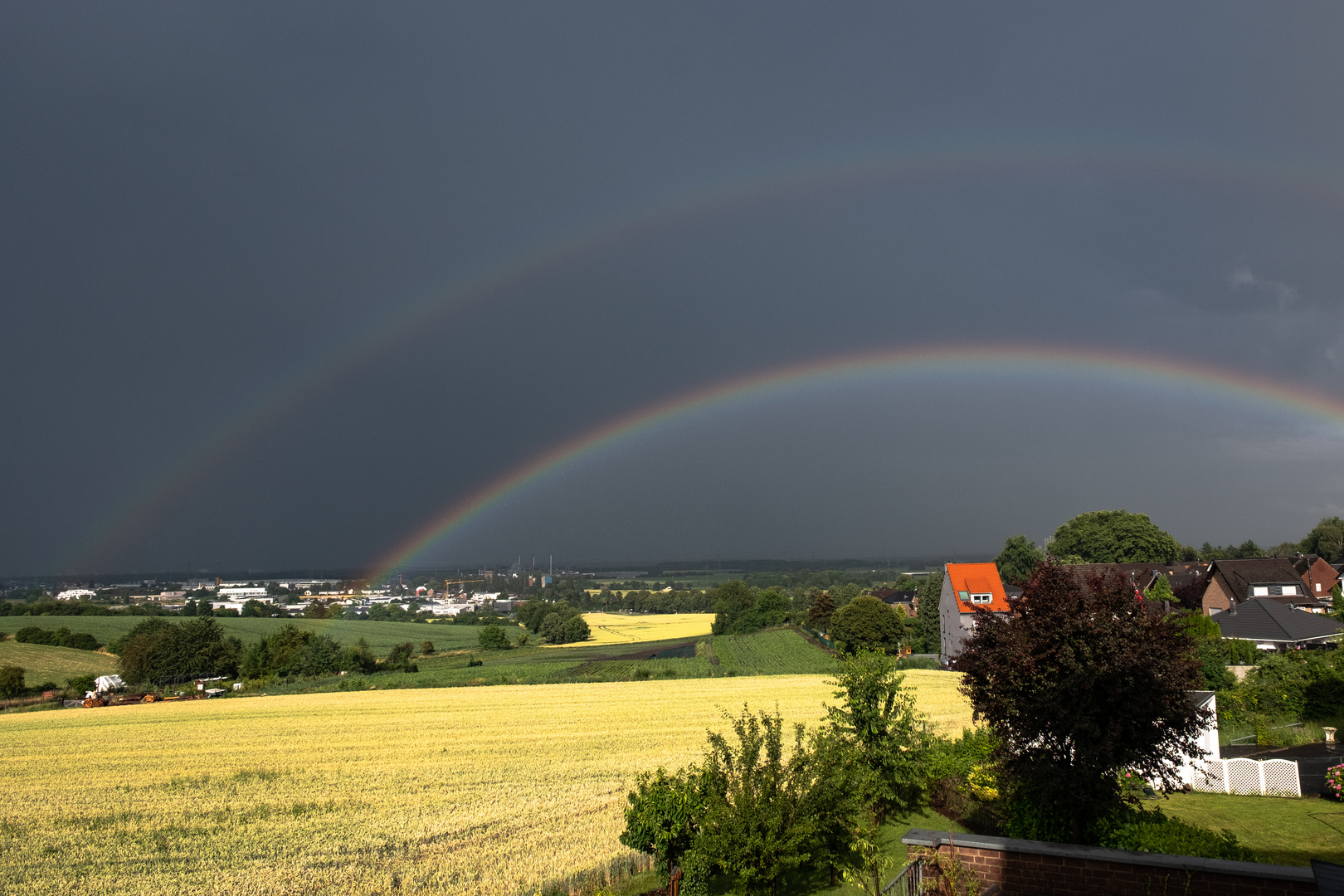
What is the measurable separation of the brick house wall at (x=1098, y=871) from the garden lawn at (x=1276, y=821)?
268 cm

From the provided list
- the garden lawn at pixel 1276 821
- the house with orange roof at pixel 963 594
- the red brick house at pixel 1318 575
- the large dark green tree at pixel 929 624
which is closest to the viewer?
the garden lawn at pixel 1276 821

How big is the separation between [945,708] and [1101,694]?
27.8m

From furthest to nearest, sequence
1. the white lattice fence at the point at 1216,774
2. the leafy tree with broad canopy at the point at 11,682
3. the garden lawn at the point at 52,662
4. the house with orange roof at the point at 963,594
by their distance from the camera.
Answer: the house with orange roof at the point at 963,594, the garden lawn at the point at 52,662, the leafy tree with broad canopy at the point at 11,682, the white lattice fence at the point at 1216,774

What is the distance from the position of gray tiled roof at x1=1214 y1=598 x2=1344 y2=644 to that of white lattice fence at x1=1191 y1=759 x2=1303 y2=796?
119 ft

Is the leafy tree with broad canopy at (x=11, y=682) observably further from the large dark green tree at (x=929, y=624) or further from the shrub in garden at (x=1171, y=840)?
the large dark green tree at (x=929, y=624)

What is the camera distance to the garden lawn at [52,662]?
6219cm

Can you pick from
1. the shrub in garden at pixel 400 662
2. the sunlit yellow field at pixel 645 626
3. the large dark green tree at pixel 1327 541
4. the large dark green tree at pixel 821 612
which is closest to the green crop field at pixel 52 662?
the shrub in garden at pixel 400 662

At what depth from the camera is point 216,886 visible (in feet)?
46.8

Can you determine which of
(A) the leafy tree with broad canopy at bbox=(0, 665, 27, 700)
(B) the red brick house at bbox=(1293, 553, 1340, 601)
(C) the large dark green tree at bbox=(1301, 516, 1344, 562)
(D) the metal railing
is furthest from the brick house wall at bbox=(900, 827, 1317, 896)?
(C) the large dark green tree at bbox=(1301, 516, 1344, 562)

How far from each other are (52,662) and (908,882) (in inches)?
3300

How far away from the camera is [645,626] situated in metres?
124

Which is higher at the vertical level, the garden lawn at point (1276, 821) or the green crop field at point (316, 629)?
the garden lawn at point (1276, 821)

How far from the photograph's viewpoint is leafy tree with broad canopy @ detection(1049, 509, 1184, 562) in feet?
363

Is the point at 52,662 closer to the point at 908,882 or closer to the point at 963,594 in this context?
the point at 963,594
